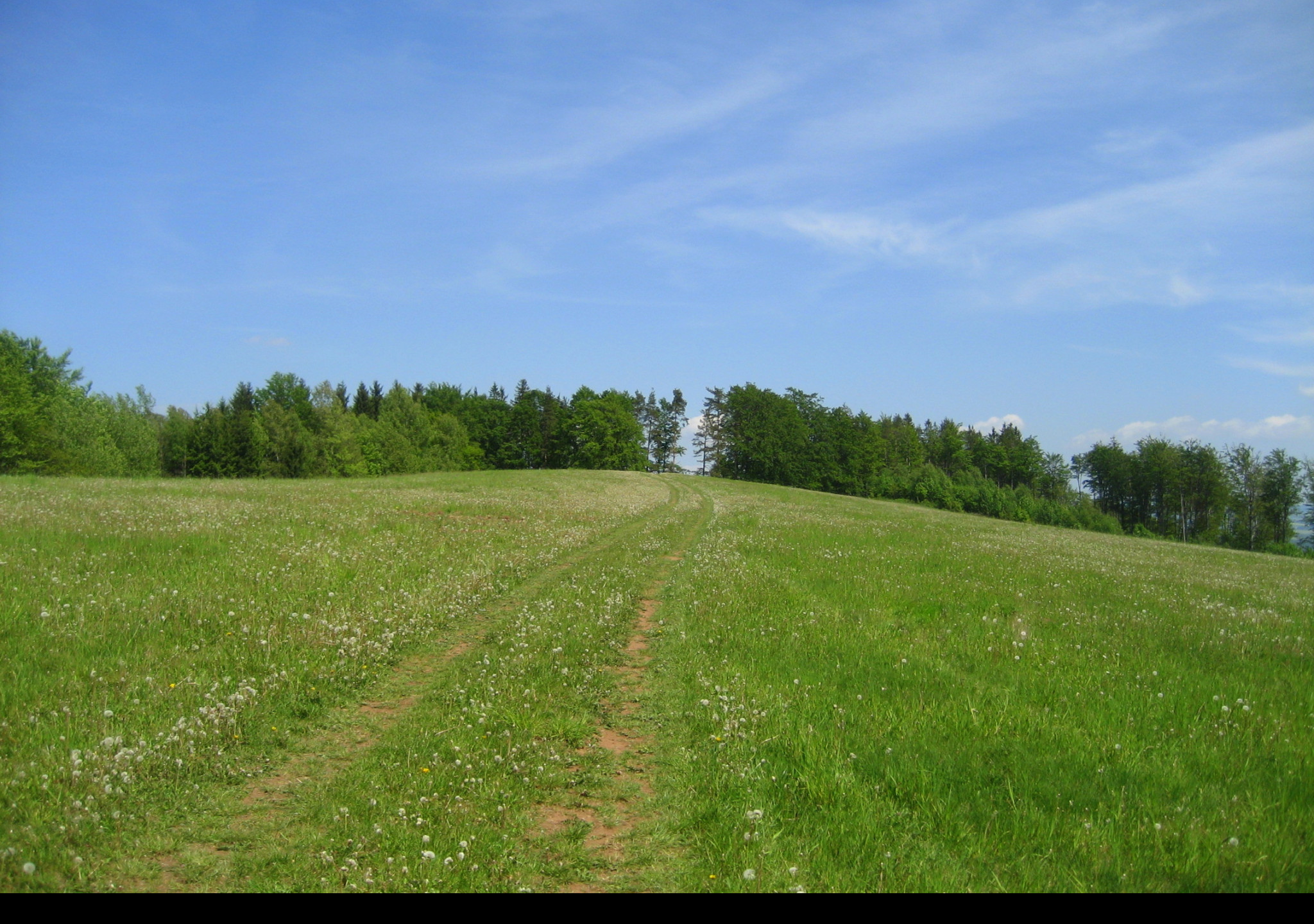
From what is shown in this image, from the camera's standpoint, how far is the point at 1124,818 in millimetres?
5848

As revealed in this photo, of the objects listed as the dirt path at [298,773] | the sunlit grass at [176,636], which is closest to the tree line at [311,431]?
the sunlit grass at [176,636]

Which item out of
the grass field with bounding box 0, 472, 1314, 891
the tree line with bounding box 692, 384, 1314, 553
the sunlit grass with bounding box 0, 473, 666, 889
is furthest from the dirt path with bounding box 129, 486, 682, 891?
the tree line with bounding box 692, 384, 1314, 553

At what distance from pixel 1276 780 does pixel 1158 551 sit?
137 ft

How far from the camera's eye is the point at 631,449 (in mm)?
128250

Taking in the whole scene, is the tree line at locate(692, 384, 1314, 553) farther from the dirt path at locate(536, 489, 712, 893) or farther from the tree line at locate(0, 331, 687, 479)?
the dirt path at locate(536, 489, 712, 893)

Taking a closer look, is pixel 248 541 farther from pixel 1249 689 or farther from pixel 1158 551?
pixel 1158 551

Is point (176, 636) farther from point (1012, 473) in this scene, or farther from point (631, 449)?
point (1012, 473)

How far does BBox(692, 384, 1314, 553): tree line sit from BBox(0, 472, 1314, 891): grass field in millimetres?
103424

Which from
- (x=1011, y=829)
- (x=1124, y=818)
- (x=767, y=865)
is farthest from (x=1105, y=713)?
(x=767, y=865)

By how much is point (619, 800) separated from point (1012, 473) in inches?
6458

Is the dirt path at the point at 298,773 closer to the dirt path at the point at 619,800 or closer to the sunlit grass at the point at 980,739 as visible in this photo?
the dirt path at the point at 619,800

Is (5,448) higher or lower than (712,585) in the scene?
higher

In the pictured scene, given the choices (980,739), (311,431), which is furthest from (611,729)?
(311,431)

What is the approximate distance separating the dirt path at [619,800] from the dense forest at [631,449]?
258 feet
